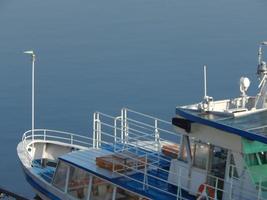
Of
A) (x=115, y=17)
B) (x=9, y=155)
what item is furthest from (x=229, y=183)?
(x=115, y=17)

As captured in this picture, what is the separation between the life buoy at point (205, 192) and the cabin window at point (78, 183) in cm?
326

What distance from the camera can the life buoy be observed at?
596 inches

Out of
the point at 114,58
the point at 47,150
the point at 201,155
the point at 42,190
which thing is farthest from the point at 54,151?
the point at 114,58

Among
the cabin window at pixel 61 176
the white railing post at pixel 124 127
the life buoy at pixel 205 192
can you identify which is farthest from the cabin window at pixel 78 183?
the life buoy at pixel 205 192

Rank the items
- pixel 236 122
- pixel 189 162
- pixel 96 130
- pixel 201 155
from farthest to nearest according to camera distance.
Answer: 1. pixel 96 130
2. pixel 189 162
3. pixel 201 155
4. pixel 236 122

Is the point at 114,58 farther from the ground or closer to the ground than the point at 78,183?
farther from the ground

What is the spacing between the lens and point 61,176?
59.8 feet

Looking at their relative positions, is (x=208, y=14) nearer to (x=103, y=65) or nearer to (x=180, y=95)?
(x=103, y=65)

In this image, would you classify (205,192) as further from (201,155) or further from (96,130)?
(96,130)

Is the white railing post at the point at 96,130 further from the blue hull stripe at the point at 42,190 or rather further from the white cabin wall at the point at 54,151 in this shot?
the white cabin wall at the point at 54,151

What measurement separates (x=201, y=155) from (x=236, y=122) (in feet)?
4.49

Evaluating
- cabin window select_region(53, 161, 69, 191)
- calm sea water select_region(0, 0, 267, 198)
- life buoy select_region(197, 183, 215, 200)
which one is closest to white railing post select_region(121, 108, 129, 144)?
cabin window select_region(53, 161, 69, 191)

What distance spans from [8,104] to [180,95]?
7.78 m

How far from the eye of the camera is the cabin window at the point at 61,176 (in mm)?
→ 18109
